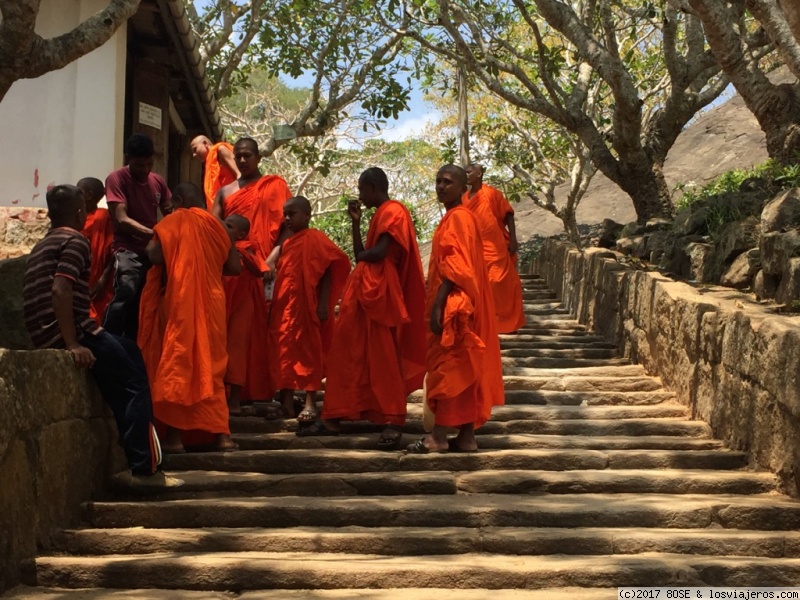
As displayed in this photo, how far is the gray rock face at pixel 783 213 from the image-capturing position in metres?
8.10

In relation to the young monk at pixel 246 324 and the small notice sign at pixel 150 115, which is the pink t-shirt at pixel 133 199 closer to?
the young monk at pixel 246 324

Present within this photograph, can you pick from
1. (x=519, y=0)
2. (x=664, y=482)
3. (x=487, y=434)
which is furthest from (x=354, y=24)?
(x=664, y=482)

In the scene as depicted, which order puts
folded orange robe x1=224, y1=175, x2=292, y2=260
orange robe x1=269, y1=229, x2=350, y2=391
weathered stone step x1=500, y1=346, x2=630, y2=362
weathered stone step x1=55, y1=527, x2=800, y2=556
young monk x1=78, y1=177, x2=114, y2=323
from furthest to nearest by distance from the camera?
1. weathered stone step x1=500, y1=346, x2=630, y2=362
2. folded orange robe x1=224, y1=175, x2=292, y2=260
3. young monk x1=78, y1=177, x2=114, y2=323
4. orange robe x1=269, y1=229, x2=350, y2=391
5. weathered stone step x1=55, y1=527, x2=800, y2=556

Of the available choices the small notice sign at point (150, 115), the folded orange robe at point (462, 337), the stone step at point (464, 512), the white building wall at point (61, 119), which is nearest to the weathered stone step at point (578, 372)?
the folded orange robe at point (462, 337)

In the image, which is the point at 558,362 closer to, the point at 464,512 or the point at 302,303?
the point at 302,303

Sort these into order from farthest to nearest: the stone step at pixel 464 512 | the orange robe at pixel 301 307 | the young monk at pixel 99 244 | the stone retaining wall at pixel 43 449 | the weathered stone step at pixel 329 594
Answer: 1. the young monk at pixel 99 244
2. the orange robe at pixel 301 307
3. the stone step at pixel 464 512
4. the stone retaining wall at pixel 43 449
5. the weathered stone step at pixel 329 594

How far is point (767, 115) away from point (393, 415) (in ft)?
17.8

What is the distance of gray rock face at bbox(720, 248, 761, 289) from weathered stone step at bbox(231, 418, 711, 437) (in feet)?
5.81

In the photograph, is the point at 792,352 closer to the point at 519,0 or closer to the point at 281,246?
the point at 281,246

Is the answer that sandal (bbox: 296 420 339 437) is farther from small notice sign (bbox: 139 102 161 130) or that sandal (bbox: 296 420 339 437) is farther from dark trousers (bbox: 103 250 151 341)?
small notice sign (bbox: 139 102 161 130)

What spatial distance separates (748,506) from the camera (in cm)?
557

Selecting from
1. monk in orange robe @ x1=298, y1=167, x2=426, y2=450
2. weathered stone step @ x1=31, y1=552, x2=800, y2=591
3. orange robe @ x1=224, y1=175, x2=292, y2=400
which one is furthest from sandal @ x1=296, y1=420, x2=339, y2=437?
weathered stone step @ x1=31, y1=552, x2=800, y2=591

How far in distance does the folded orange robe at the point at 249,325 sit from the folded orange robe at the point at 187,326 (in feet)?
2.41

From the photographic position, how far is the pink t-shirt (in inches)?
285
